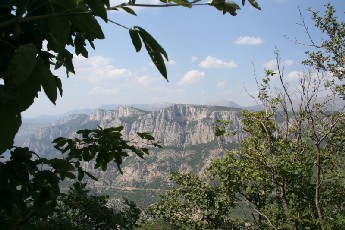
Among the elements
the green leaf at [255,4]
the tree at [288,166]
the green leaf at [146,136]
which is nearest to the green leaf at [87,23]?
the green leaf at [255,4]

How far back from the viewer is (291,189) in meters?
18.5

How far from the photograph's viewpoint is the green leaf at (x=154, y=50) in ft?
3.91

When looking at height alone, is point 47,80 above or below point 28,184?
above

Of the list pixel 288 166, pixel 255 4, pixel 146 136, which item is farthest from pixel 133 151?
pixel 288 166

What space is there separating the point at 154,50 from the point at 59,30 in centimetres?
38

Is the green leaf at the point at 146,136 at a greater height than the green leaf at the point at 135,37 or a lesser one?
lesser

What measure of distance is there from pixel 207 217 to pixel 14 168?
22.7 m

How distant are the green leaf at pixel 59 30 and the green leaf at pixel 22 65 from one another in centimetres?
14

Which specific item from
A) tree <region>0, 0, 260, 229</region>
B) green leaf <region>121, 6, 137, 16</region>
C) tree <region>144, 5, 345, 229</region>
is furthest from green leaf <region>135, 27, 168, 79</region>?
tree <region>144, 5, 345, 229</region>

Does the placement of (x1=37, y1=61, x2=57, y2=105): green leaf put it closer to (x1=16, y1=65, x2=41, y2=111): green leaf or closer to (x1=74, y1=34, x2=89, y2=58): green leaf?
(x1=16, y1=65, x2=41, y2=111): green leaf

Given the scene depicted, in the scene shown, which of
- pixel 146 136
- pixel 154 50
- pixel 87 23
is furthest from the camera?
pixel 146 136

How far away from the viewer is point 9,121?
2.68 feet

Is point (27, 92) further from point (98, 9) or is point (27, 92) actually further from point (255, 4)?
point (255, 4)

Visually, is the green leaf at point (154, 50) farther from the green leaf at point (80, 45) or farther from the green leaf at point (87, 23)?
the green leaf at point (80, 45)
